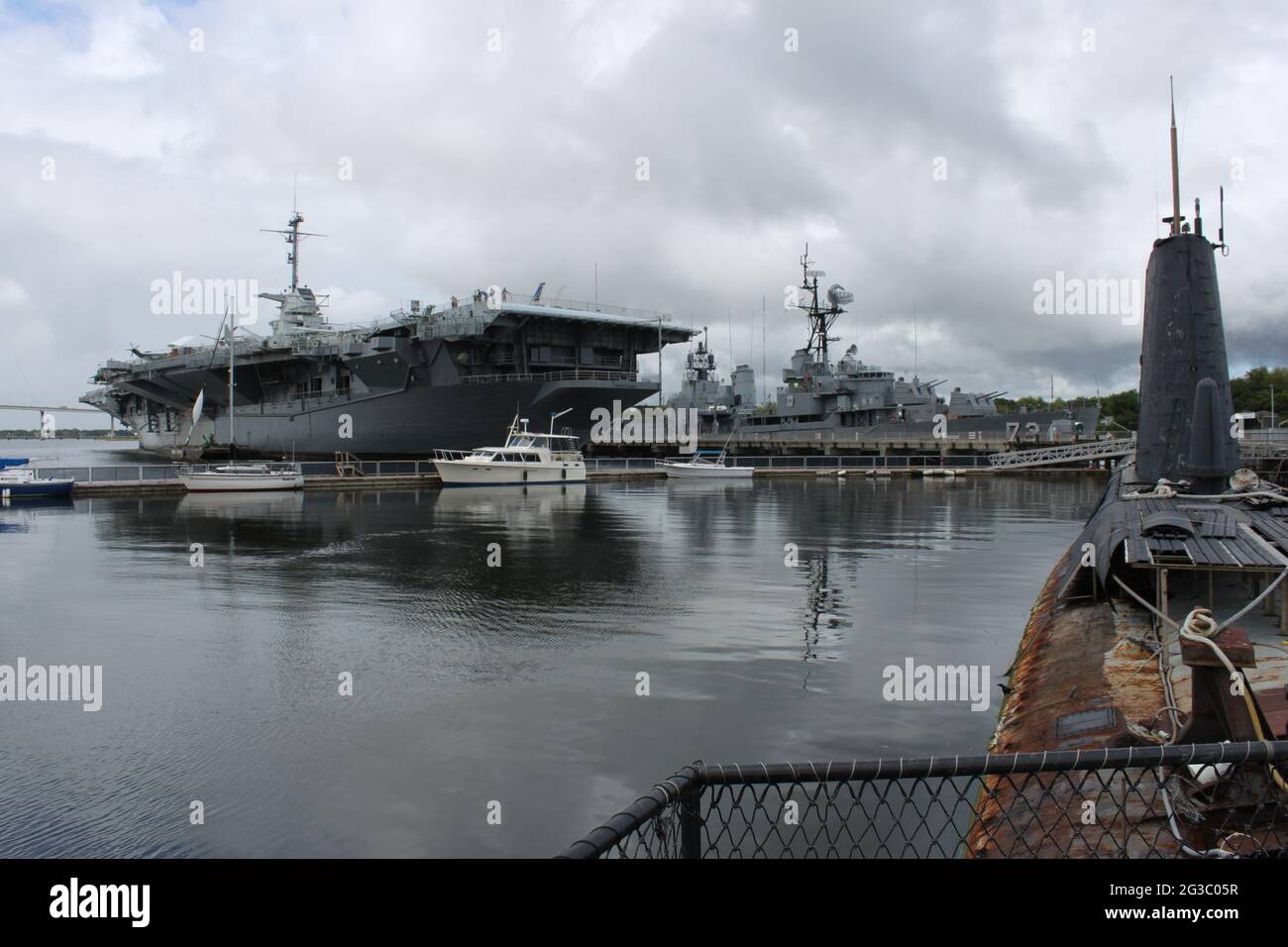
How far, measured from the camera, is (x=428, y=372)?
188 ft

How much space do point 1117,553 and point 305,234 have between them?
76582mm

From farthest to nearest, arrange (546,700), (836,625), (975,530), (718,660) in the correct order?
(975,530), (836,625), (718,660), (546,700)

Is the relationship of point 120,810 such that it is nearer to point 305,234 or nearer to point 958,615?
point 958,615

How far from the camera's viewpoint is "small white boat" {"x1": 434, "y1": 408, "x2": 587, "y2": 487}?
50.2 m

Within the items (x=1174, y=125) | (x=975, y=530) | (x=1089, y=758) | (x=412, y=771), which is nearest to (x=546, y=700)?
(x=412, y=771)

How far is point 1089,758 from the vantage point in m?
3.69

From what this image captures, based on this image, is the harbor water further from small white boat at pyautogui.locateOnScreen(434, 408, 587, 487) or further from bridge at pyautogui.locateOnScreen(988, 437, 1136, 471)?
bridge at pyautogui.locateOnScreen(988, 437, 1136, 471)

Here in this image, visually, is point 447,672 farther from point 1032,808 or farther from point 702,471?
point 702,471

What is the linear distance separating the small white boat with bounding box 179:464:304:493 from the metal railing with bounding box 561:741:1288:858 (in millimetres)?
45057

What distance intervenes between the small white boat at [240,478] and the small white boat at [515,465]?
8.34 metres

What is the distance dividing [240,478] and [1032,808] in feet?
159

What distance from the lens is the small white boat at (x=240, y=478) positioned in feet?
151

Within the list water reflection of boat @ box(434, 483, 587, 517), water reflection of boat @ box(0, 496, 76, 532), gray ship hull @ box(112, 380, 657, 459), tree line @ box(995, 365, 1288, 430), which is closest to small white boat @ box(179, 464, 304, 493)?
water reflection of boat @ box(0, 496, 76, 532)

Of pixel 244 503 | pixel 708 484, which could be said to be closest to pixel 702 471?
pixel 708 484
